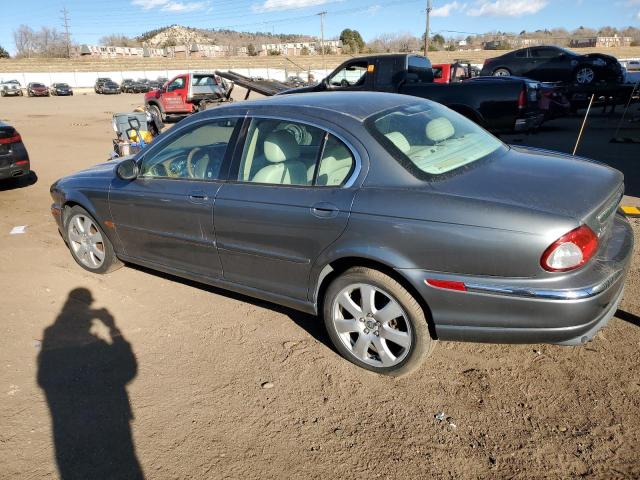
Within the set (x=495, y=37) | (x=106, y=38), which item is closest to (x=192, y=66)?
(x=495, y=37)

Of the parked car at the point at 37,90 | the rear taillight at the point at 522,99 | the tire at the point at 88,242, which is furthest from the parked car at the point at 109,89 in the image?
the tire at the point at 88,242

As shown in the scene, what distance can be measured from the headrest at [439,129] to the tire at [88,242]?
310cm

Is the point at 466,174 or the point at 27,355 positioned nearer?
the point at 466,174

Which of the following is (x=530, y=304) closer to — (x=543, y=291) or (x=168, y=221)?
(x=543, y=291)

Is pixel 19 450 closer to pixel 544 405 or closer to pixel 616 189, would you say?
pixel 544 405

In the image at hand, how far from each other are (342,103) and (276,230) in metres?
1.01

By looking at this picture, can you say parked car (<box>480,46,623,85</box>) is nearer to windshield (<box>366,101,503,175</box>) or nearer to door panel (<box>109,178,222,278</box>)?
windshield (<box>366,101,503,175</box>)

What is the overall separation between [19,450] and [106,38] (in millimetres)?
163225

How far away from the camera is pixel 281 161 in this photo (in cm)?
346

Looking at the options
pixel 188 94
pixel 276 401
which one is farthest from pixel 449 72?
pixel 276 401

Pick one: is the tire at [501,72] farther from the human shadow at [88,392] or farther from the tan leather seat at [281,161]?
the human shadow at [88,392]

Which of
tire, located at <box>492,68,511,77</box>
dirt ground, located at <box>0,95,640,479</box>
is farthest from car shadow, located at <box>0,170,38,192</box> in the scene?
tire, located at <box>492,68,511,77</box>

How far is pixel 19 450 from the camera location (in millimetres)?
2652

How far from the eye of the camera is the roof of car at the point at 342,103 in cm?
328
